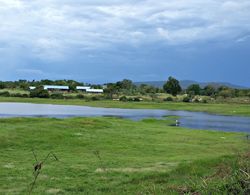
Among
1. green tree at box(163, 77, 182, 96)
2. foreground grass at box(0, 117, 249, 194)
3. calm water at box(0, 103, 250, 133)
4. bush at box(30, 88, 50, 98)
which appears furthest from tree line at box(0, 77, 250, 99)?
foreground grass at box(0, 117, 249, 194)

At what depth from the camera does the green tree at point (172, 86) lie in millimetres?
175625

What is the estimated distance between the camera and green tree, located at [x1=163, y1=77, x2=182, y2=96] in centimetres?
17562

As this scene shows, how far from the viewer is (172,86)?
6954 inches

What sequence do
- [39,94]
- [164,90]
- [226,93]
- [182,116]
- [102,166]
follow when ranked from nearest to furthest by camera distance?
[102,166] < [182,116] < [39,94] < [226,93] < [164,90]

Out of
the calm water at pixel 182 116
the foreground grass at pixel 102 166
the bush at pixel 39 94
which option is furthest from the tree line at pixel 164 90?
the foreground grass at pixel 102 166

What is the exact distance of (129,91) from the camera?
182m

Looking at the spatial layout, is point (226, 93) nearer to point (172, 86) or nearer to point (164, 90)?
point (172, 86)

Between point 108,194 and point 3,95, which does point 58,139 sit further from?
point 3,95

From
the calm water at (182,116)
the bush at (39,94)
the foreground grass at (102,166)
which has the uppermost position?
the bush at (39,94)

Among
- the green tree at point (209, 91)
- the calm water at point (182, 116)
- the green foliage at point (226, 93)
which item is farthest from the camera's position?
the green tree at point (209, 91)

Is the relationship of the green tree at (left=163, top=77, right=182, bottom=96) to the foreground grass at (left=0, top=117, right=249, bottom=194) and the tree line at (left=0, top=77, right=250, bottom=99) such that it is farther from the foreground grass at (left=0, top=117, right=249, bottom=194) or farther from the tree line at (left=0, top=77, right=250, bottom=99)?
the foreground grass at (left=0, top=117, right=249, bottom=194)

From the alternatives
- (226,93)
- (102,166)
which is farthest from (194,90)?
(102,166)

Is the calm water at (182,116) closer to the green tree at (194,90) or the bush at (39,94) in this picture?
Result: the bush at (39,94)

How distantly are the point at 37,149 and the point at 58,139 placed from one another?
4.13 metres
